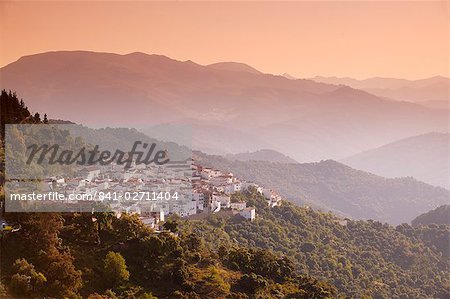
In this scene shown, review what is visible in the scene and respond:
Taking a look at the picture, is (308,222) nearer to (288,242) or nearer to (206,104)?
(288,242)

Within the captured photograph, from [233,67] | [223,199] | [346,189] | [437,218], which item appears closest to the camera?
[223,199]

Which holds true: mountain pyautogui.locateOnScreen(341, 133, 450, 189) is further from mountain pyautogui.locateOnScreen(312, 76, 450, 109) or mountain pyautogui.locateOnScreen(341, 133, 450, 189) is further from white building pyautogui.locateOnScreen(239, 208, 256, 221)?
white building pyautogui.locateOnScreen(239, 208, 256, 221)

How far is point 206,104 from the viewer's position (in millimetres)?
132250

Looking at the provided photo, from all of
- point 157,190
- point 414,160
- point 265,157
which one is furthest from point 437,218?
point 414,160

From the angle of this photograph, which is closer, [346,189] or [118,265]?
[118,265]

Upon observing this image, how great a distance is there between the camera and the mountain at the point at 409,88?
151 meters

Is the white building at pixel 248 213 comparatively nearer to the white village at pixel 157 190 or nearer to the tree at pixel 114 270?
the white village at pixel 157 190

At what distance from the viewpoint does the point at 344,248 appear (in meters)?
19.8

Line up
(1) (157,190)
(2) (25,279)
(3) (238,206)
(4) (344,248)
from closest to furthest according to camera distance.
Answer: (2) (25,279) < (1) (157,190) < (3) (238,206) < (4) (344,248)

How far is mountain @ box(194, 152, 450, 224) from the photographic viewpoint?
136 ft

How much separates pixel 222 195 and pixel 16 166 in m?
7.37

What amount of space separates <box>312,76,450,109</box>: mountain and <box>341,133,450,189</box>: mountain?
5291cm

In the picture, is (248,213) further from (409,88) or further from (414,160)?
(409,88)

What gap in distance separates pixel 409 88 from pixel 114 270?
558 ft
